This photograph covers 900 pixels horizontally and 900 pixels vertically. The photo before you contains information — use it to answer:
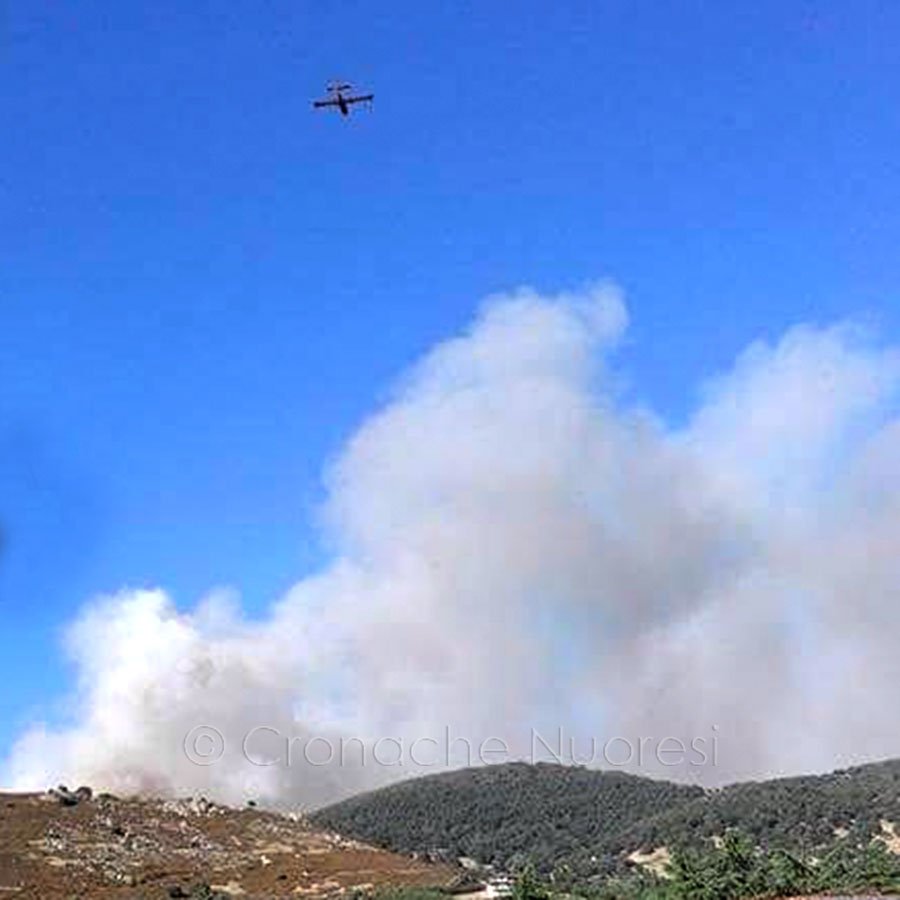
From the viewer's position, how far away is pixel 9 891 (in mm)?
104750

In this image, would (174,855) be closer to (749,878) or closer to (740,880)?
(749,878)

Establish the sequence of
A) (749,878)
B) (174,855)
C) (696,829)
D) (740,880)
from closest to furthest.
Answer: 1. (740,880)
2. (749,878)
3. (174,855)
4. (696,829)

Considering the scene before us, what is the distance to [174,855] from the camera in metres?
126

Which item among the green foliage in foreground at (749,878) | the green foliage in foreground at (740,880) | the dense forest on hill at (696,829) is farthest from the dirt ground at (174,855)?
the green foliage in foreground at (749,878)

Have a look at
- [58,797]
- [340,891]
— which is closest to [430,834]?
[58,797]

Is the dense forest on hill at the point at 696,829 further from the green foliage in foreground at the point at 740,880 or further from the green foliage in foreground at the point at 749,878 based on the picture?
the green foliage in foreground at the point at 749,878

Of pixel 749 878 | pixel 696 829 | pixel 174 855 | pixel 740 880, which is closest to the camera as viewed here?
pixel 740 880

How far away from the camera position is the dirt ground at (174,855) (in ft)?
351

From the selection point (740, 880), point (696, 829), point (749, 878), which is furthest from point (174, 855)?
point (740, 880)

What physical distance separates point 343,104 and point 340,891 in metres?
63.9

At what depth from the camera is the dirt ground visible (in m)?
107

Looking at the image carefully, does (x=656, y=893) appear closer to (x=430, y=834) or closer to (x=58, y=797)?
(x=58, y=797)

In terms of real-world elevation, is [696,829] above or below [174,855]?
below

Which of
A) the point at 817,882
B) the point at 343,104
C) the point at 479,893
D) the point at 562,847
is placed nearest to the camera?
the point at 817,882
